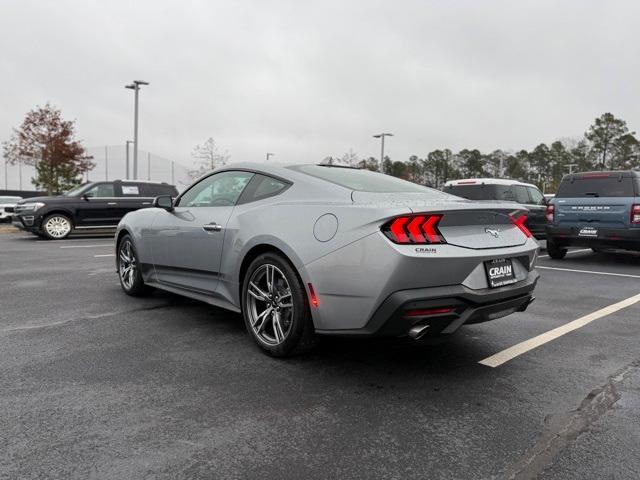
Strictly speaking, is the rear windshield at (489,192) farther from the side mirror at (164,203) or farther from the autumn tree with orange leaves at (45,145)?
the autumn tree with orange leaves at (45,145)

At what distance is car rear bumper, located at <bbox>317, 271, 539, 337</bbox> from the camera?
296 cm

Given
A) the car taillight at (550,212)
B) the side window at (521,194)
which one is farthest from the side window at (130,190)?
the car taillight at (550,212)

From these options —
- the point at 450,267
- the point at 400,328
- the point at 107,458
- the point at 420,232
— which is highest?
the point at 420,232

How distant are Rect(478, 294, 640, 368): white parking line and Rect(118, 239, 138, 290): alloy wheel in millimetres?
3827

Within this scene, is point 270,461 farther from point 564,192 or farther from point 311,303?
point 564,192

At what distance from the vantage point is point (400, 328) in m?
3.03

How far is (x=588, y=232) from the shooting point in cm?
921

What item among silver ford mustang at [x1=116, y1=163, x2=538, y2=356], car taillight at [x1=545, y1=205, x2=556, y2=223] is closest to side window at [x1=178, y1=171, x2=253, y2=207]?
silver ford mustang at [x1=116, y1=163, x2=538, y2=356]

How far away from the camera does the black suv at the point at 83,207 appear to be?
13.5m

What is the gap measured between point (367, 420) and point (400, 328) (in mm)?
584

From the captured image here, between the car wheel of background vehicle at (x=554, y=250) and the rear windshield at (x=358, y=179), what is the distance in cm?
666

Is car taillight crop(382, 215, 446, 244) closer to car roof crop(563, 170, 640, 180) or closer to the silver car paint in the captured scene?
the silver car paint

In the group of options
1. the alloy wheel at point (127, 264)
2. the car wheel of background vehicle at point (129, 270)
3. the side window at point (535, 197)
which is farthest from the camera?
the side window at point (535, 197)

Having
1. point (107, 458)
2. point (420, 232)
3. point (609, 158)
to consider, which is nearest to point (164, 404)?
point (107, 458)
